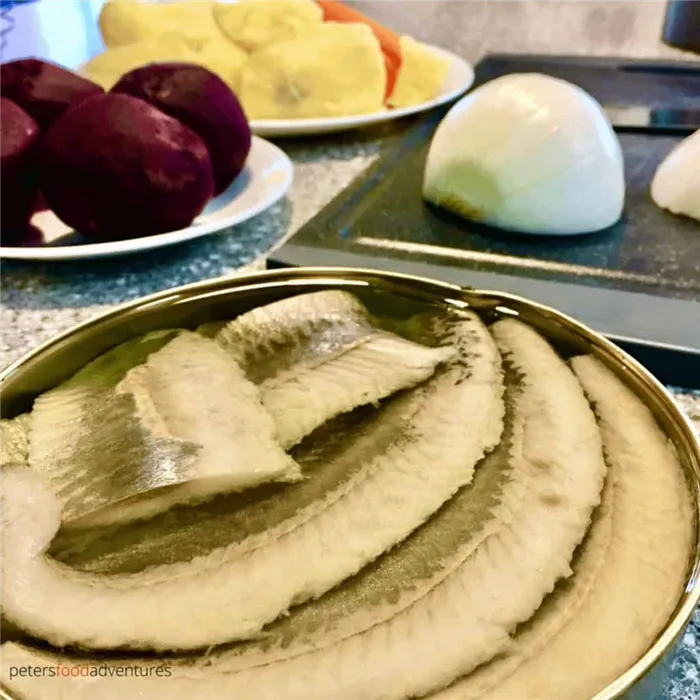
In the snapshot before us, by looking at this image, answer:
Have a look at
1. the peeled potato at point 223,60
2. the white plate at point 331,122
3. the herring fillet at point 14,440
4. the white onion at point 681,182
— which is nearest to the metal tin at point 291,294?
the herring fillet at point 14,440

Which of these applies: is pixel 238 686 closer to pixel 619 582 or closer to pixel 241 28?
pixel 619 582

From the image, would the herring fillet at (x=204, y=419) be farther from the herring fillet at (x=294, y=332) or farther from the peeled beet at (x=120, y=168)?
the peeled beet at (x=120, y=168)

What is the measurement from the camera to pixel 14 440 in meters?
0.42

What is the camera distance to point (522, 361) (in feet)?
1.57

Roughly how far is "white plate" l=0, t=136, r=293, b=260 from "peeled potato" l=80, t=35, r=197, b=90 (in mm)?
211

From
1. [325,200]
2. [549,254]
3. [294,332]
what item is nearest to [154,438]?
[294,332]

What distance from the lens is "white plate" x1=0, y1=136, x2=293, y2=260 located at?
2.26ft

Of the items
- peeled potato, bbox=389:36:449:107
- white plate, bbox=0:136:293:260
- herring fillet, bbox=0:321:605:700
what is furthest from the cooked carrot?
herring fillet, bbox=0:321:605:700

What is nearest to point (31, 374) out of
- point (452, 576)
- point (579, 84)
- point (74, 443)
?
point (74, 443)

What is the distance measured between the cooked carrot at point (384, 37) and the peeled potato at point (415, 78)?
0.08ft

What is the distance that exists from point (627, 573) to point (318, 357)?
0.78ft

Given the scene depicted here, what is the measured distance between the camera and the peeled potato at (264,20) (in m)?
1.10

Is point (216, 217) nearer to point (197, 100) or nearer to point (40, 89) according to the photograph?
point (197, 100)

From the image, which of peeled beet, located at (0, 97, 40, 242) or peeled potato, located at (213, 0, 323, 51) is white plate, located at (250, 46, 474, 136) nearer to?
peeled potato, located at (213, 0, 323, 51)
